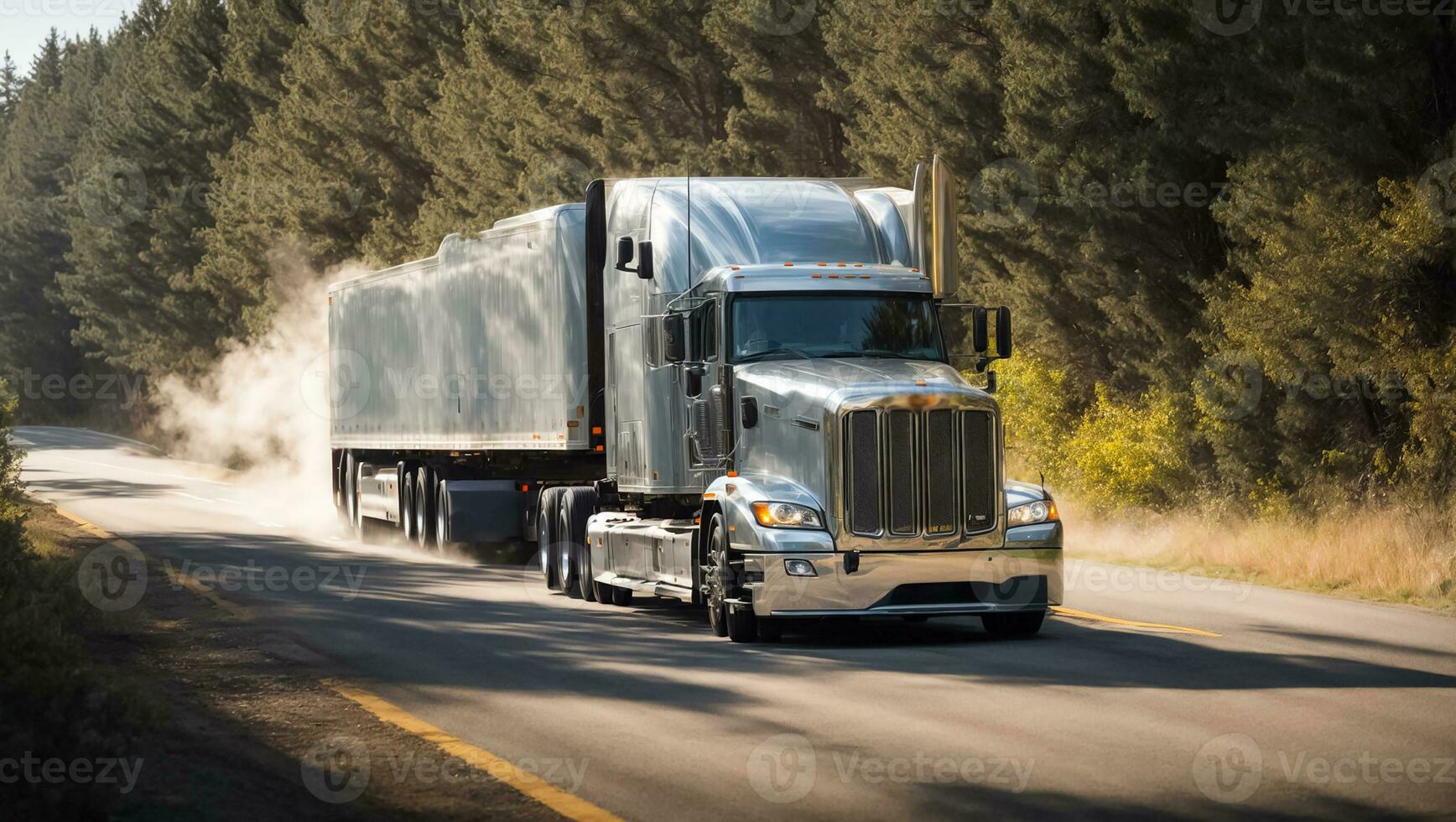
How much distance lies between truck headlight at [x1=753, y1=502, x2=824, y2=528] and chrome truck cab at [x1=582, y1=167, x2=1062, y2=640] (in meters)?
0.01

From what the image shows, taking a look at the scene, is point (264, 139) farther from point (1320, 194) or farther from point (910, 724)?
point (910, 724)

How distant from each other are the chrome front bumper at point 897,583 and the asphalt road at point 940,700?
0.37 m

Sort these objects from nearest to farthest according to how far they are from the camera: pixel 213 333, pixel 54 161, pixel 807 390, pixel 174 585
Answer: pixel 807 390, pixel 174 585, pixel 213 333, pixel 54 161

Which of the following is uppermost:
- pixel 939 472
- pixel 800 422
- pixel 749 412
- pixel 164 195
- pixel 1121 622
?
pixel 164 195

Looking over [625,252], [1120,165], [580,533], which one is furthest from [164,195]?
[625,252]

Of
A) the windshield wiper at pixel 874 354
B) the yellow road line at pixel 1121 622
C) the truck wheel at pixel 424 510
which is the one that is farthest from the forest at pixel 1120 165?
the truck wheel at pixel 424 510

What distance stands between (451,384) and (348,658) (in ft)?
39.7

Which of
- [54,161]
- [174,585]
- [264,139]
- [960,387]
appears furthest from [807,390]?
[54,161]

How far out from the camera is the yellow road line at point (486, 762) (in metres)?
8.73

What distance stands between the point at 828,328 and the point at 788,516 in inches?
89.1

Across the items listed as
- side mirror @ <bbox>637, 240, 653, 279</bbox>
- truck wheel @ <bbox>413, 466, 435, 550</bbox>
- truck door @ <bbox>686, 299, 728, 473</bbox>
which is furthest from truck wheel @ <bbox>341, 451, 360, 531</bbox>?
truck door @ <bbox>686, 299, 728, 473</bbox>

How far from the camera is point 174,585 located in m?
21.7

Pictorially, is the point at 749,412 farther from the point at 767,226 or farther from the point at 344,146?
the point at 344,146

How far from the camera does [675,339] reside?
16.6m
